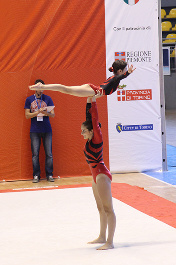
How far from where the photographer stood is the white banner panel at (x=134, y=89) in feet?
28.7

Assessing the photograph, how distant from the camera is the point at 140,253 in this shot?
4.25 metres

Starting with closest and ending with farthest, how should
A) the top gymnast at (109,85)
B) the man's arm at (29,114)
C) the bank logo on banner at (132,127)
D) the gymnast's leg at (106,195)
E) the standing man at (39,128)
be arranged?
the top gymnast at (109,85)
the gymnast's leg at (106,195)
the man's arm at (29,114)
the standing man at (39,128)
the bank logo on banner at (132,127)

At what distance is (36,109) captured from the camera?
27.1ft

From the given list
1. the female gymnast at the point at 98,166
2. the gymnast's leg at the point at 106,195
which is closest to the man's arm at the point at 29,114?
the female gymnast at the point at 98,166

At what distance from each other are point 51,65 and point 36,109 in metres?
0.87

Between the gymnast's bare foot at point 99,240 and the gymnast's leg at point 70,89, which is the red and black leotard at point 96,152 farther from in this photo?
the gymnast's bare foot at point 99,240

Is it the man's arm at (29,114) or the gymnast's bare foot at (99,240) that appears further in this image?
the man's arm at (29,114)

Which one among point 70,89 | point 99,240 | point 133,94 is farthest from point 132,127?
point 70,89

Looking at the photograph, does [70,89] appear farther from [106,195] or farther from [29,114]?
[29,114]

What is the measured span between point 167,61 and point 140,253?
48.0ft

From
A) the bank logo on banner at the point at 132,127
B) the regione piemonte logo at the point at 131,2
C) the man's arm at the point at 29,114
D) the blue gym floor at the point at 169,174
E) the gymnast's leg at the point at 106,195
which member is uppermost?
the regione piemonte logo at the point at 131,2

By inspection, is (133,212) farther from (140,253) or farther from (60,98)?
(60,98)

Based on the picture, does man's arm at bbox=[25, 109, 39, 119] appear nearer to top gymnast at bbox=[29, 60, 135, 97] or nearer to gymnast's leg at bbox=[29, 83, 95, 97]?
top gymnast at bbox=[29, 60, 135, 97]

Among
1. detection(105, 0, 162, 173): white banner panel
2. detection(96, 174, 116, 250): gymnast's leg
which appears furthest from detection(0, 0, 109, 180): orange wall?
detection(96, 174, 116, 250): gymnast's leg
